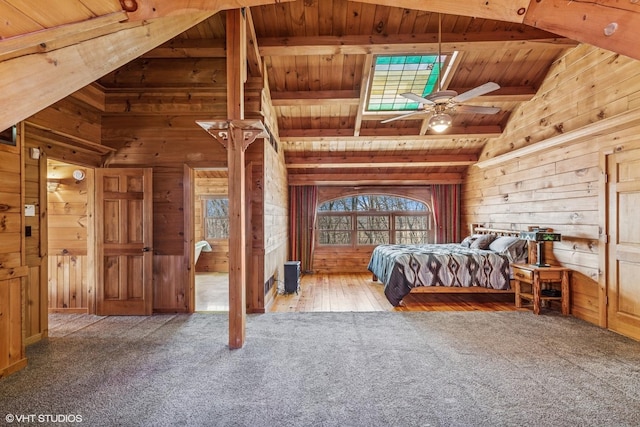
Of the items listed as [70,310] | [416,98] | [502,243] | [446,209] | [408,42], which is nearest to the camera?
[416,98]

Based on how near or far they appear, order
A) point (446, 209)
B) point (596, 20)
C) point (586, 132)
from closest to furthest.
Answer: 1. point (596, 20)
2. point (586, 132)
3. point (446, 209)

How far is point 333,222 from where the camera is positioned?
26.3ft

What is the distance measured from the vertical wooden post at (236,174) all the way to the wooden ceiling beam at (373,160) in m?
3.60

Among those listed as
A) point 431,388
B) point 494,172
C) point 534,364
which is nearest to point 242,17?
point 431,388

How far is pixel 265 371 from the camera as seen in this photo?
8.39ft

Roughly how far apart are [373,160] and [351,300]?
317 centimetres

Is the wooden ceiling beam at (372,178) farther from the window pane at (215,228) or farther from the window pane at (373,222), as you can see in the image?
the window pane at (215,228)

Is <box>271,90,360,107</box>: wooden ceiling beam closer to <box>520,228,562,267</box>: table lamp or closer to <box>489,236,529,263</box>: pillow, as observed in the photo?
<box>520,228,562,267</box>: table lamp

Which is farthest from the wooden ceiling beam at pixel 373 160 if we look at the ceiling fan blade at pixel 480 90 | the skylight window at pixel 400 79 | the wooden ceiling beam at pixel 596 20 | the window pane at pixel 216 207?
the wooden ceiling beam at pixel 596 20

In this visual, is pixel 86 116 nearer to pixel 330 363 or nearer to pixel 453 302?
pixel 330 363

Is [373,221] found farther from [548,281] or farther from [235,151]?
[235,151]

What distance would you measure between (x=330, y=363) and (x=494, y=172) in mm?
5217

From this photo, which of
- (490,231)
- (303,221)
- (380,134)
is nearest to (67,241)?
(303,221)

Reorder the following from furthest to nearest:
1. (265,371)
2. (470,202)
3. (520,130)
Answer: (470,202) < (520,130) < (265,371)
